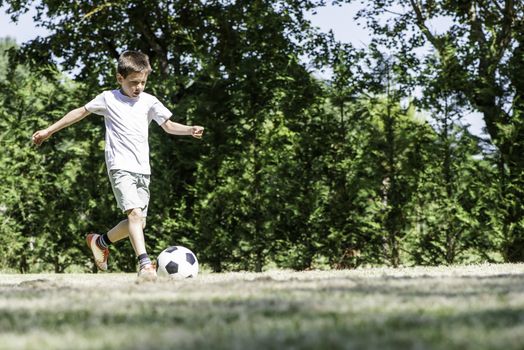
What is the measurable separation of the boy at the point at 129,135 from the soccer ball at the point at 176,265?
0.31 m

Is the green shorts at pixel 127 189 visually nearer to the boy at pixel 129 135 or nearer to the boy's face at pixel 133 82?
the boy at pixel 129 135

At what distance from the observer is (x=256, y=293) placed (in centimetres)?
429

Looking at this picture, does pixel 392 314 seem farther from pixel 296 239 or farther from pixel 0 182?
pixel 0 182

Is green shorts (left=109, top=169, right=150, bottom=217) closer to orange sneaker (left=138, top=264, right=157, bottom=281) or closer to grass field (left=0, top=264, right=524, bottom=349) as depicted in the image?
orange sneaker (left=138, top=264, right=157, bottom=281)

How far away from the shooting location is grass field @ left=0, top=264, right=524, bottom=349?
104 inches

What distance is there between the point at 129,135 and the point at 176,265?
129cm

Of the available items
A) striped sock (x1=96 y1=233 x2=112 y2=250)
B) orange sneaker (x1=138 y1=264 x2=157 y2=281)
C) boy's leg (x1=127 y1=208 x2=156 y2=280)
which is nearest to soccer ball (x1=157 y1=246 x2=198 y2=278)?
boy's leg (x1=127 y1=208 x2=156 y2=280)

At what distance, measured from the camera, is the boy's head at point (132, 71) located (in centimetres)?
677

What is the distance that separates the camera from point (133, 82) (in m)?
6.87

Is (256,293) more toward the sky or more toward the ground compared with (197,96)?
more toward the ground

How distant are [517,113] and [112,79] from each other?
6.58m

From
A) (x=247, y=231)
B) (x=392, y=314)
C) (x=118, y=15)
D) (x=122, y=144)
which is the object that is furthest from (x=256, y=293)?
(x=118, y=15)

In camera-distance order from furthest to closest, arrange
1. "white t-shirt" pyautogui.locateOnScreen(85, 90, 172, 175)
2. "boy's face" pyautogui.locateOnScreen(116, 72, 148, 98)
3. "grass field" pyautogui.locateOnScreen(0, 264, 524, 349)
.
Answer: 1. "boy's face" pyautogui.locateOnScreen(116, 72, 148, 98)
2. "white t-shirt" pyautogui.locateOnScreen(85, 90, 172, 175)
3. "grass field" pyautogui.locateOnScreen(0, 264, 524, 349)

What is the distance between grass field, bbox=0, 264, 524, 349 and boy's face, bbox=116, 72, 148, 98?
2579mm
